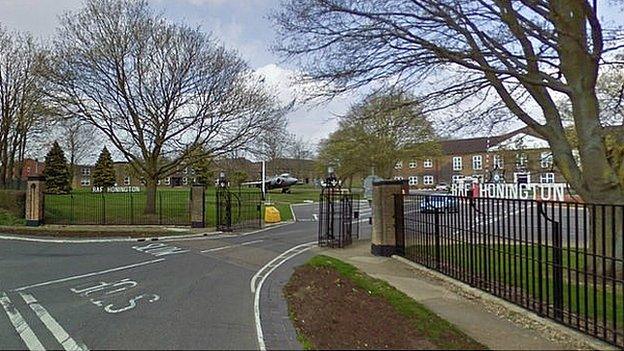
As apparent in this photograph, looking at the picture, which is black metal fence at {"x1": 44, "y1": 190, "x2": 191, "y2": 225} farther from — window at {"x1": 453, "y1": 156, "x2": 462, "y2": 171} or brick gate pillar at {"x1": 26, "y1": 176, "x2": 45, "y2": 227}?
window at {"x1": 453, "y1": 156, "x2": 462, "y2": 171}

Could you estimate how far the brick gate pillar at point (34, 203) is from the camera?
21641mm

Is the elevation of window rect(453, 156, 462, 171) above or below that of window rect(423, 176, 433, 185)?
above

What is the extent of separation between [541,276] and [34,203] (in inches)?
871

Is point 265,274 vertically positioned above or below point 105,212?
below

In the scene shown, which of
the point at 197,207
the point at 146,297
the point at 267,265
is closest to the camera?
the point at 146,297

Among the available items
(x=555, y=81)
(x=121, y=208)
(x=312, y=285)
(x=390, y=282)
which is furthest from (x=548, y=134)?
(x=121, y=208)

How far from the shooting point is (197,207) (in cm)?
2164

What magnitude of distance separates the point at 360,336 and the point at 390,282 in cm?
383

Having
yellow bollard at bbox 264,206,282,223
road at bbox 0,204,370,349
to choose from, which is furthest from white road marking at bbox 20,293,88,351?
yellow bollard at bbox 264,206,282,223

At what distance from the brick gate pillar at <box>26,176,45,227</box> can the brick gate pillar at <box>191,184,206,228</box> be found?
708 centimetres

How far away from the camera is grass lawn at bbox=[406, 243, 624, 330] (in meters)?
5.81

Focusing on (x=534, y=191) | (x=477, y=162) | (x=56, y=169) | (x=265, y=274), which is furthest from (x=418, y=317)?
(x=477, y=162)

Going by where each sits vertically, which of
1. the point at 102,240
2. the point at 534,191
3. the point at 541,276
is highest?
the point at 534,191

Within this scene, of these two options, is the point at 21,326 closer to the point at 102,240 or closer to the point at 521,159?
the point at 102,240
